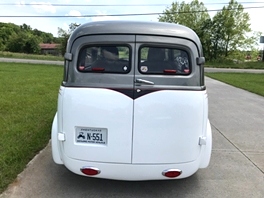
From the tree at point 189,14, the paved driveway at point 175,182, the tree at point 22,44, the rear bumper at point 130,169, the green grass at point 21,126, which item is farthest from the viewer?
the tree at point 22,44

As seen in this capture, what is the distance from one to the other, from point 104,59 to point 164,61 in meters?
0.64

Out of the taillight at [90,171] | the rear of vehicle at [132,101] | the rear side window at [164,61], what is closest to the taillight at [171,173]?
the rear of vehicle at [132,101]

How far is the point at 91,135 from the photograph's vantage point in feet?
8.97

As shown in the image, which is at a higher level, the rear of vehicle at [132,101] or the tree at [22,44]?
the tree at [22,44]

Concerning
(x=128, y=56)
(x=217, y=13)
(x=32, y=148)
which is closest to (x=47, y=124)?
(x=32, y=148)

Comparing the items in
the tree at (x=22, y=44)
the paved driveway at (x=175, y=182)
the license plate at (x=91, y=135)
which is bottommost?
the paved driveway at (x=175, y=182)

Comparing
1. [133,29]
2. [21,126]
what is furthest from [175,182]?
[21,126]

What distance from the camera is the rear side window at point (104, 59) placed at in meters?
2.77

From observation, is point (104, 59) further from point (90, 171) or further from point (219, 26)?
point (219, 26)

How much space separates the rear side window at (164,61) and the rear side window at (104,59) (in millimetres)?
173

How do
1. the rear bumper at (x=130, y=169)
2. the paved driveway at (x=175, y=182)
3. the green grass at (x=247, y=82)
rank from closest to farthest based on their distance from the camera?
the rear bumper at (x=130, y=169) → the paved driveway at (x=175, y=182) → the green grass at (x=247, y=82)

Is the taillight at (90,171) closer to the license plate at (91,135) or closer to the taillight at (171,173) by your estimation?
the license plate at (91,135)

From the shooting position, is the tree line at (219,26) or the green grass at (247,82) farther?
the tree line at (219,26)

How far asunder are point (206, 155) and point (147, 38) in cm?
154
